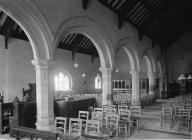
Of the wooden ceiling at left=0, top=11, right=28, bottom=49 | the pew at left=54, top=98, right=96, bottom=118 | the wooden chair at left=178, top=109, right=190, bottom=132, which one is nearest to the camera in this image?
the wooden chair at left=178, top=109, right=190, bottom=132

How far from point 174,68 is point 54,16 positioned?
15.7 metres

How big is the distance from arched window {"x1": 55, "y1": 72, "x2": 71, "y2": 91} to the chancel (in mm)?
75

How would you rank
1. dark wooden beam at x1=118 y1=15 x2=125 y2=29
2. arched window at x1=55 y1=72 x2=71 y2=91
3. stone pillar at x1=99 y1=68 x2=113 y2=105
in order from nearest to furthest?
stone pillar at x1=99 y1=68 x2=113 y2=105, dark wooden beam at x1=118 y1=15 x2=125 y2=29, arched window at x1=55 y1=72 x2=71 y2=91

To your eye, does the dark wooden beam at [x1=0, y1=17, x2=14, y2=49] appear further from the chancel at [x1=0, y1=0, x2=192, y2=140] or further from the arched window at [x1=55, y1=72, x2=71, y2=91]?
the arched window at [x1=55, y1=72, x2=71, y2=91]

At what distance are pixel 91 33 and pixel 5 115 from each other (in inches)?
177

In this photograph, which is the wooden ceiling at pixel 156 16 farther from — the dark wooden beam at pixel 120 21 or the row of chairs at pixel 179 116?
the row of chairs at pixel 179 116

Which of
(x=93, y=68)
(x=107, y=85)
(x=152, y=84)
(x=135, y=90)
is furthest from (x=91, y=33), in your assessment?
(x=93, y=68)

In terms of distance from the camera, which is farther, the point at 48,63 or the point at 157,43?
the point at 157,43

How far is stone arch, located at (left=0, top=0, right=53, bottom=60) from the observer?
5.64 meters

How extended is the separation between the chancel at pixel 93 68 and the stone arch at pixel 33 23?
0.03 meters

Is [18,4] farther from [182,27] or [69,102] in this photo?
[182,27]

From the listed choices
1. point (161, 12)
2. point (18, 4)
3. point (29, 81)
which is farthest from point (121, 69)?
point (18, 4)

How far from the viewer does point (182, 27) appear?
17609mm

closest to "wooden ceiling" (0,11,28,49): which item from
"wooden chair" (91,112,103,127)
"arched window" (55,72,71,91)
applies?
"arched window" (55,72,71,91)
